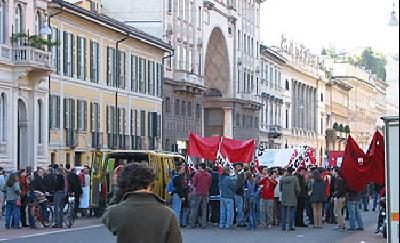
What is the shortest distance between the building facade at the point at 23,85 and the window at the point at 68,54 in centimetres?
341

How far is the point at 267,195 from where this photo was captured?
3194 centimetres

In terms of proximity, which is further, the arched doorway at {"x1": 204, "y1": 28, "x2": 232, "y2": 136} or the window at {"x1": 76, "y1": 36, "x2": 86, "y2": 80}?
the arched doorway at {"x1": 204, "y1": 28, "x2": 232, "y2": 136}

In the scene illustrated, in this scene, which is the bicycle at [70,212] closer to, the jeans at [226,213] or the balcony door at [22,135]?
the jeans at [226,213]

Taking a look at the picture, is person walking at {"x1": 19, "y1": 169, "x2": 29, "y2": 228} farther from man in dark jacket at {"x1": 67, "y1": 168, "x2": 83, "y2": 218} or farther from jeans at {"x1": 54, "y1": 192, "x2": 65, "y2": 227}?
man in dark jacket at {"x1": 67, "y1": 168, "x2": 83, "y2": 218}

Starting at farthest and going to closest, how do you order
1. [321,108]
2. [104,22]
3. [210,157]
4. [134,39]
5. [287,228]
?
[321,108] < [134,39] < [104,22] < [210,157] < [287,228]

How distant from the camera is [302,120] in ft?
399

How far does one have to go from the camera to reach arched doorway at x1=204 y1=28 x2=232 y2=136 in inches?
3435

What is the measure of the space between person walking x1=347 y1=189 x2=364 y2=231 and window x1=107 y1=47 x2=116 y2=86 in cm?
3217

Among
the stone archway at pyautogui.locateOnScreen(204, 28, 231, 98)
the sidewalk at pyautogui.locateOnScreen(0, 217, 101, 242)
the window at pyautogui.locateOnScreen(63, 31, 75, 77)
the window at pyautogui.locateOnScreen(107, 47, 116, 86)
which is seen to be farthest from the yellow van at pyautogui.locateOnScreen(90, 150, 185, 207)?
the stone archway at pyautogui.locateOnScreen(204, 28, 231, 98)

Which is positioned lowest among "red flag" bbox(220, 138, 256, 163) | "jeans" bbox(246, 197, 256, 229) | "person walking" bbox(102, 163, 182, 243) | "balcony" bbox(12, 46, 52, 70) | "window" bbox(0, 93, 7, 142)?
"jeans" bbox(246, 197, 256, 229)

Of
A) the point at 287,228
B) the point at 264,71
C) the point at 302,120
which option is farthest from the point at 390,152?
the point at 302,120

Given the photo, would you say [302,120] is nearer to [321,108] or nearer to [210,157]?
[321,108]

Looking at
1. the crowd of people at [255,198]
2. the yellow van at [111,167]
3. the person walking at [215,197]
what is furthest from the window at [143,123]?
the crowd of people at [255,198]

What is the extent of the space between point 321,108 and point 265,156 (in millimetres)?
85532
